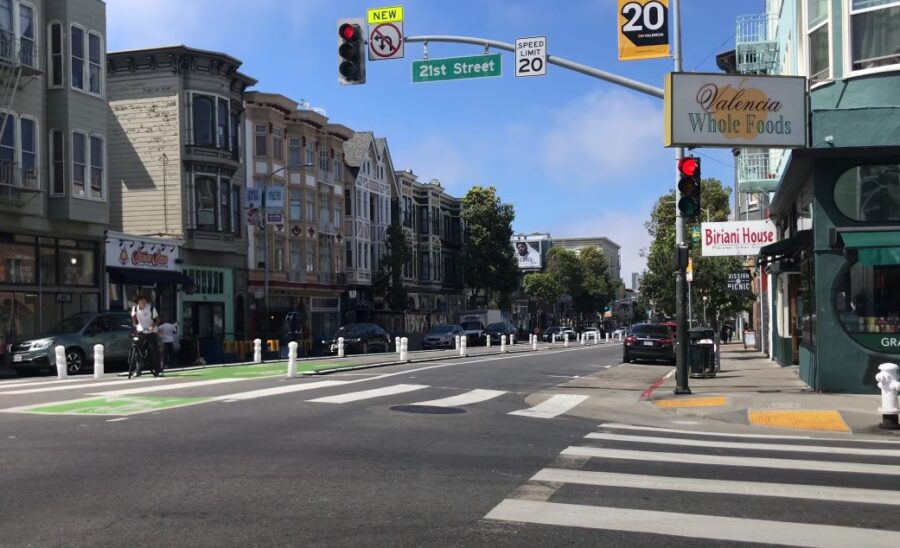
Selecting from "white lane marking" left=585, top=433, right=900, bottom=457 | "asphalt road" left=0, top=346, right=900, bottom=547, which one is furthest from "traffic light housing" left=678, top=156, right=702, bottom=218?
"white lane marking" left=585, top=433, right=900, bottom=457

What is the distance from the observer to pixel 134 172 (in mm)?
40875

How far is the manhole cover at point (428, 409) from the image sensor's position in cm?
1276

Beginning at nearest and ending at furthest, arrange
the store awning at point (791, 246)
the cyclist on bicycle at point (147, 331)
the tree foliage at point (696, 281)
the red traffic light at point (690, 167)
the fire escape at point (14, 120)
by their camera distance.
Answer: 1. the red traffic light at point (690, 167)
2. the store awning at point (791, 246)
3. the cyclist on bicycle at point (147, 331)
4. the fire escape at point (14, 120)
5. the tree foliage at point (696, 281)

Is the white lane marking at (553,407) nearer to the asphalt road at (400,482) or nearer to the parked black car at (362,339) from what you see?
the asphalt road at (400,482)

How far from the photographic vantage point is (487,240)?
7550 centimetres

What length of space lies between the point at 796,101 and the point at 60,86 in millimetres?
24847

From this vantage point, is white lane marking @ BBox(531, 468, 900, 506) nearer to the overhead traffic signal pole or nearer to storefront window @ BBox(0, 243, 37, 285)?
the overhead traffic signal pole

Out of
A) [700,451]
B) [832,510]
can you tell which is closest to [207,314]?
[700,451]

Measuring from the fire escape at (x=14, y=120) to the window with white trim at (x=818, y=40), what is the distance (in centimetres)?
2346

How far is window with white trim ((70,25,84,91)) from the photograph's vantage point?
30969 mm

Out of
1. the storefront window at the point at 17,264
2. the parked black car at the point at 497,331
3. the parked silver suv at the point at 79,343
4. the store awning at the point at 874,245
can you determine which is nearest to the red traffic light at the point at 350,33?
the store awning at the point at 874,245

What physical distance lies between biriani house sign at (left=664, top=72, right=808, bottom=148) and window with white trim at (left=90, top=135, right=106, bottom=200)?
907 inches

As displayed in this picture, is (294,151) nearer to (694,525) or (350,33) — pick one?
(350,33)

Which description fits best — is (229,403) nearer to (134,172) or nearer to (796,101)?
(796,101)
